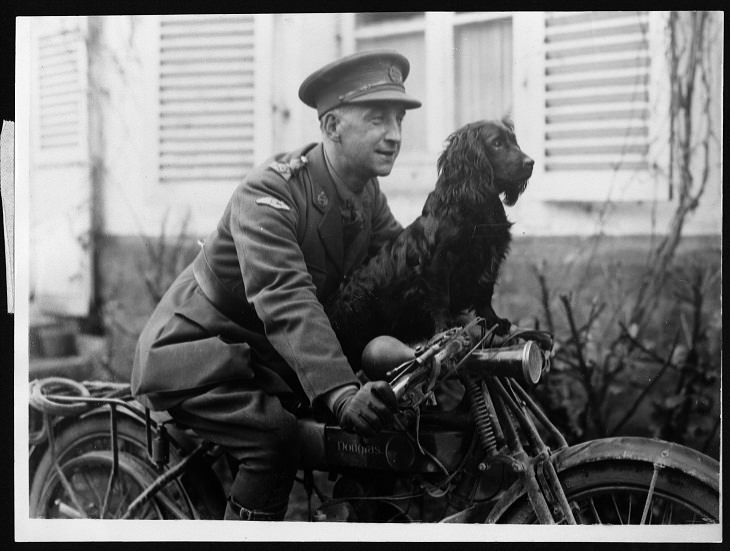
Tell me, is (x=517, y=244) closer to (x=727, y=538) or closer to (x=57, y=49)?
(x=727, y=538)

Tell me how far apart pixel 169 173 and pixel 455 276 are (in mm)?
1456

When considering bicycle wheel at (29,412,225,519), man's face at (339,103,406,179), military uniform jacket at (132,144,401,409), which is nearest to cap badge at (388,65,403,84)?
man's face at (339,103,406,179)

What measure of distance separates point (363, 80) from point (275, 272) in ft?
3.19

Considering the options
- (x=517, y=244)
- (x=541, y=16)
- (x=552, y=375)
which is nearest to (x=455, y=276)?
(x=517, y=244)

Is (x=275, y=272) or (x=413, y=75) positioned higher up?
(x=413, y=75)

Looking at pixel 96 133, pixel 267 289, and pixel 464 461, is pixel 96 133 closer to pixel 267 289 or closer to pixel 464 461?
pixel 267 289

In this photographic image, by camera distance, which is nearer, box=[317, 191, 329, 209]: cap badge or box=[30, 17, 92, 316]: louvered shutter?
box=[317, 191, 329, 209]: cap badge

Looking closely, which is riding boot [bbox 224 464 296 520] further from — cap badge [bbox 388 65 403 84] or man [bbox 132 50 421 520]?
cap badge [bbox 388 65 403 84]

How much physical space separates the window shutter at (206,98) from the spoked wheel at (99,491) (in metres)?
1.42

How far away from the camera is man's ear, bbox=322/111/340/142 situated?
4551 mm

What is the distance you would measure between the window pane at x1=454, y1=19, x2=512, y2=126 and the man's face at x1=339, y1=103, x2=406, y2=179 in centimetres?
30

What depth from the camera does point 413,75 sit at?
15.1ft

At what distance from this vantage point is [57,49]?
479 cm

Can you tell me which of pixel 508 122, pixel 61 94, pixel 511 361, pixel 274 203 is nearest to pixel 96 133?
pixel 61 94
